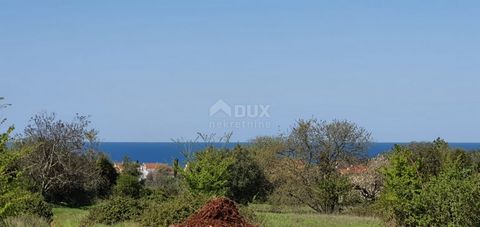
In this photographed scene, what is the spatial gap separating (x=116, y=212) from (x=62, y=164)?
20668 millimetres

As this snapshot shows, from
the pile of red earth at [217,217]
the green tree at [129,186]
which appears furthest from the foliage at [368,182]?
the pile of red earth at [217,217]

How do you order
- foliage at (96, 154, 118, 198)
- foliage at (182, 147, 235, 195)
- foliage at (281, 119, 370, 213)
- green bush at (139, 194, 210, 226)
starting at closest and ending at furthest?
1. green bush at (139, 194, 210, 226)
2. foliage at (182, 147, 235, 195)
3. foliage at (281, 119, 370, 213)
4. foliage at (96, 154, 118, 198)

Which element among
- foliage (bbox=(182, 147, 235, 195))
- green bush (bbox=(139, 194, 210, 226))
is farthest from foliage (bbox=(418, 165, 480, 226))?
foliage (bbox=(182, 147, 235, 195))

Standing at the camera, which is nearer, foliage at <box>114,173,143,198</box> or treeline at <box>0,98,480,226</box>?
treeline at <box>0,98,480,226</box>

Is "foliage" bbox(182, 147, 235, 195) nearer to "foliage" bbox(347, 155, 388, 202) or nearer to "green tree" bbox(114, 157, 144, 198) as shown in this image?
"green tree" bbox(114, 157, 144, 198)

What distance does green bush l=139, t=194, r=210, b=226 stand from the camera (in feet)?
45.3

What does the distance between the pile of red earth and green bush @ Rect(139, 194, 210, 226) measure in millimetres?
4043

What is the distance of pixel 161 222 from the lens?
545 inches

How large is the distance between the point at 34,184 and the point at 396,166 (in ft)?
70.4

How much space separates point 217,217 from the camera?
374 inches

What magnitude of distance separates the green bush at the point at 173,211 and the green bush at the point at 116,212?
2.64 meters

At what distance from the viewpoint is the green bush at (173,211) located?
13812 mm

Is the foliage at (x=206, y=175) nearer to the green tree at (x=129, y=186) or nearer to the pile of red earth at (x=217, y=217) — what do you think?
the green tree at (x=129, y=186)

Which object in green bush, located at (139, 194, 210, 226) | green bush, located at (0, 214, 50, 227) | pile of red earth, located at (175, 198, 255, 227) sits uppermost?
pile of red earth, located at (175, 198, 255, 227)
